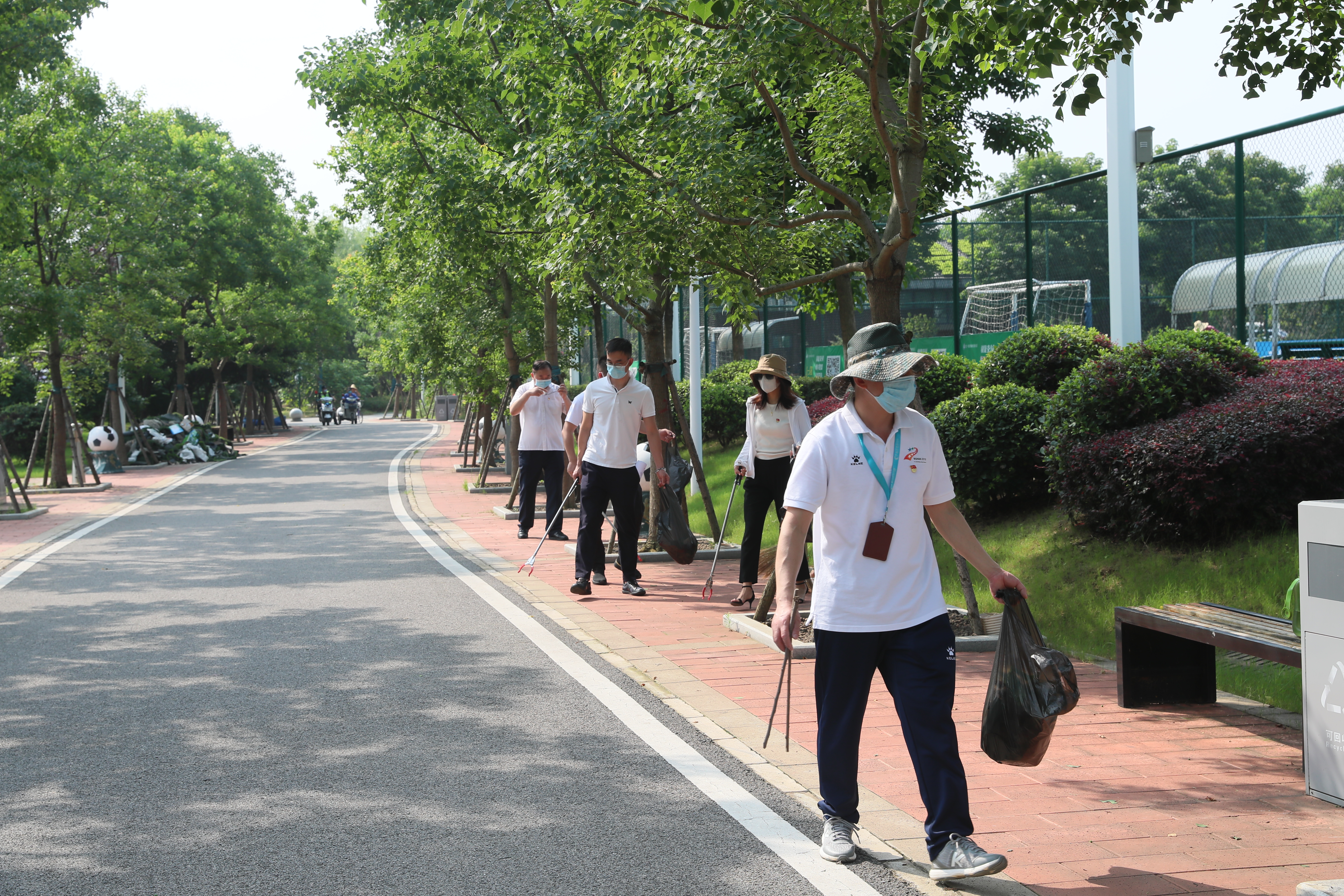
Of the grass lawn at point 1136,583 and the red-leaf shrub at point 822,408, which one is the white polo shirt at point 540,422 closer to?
the red-leaf shrub at point 822,408

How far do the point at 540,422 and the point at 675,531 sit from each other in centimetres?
437

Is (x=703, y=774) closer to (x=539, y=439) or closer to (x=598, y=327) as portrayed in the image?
(x=539, y=439)

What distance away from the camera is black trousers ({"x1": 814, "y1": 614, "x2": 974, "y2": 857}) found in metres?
4.03

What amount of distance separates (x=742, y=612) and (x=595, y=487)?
1.84 m

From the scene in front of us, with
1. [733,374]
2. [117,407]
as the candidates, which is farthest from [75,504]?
[733,374]

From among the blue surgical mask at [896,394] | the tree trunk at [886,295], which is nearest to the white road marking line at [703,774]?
the blue surgical mask at [896,394]

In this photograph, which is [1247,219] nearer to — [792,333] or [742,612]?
[742,612]

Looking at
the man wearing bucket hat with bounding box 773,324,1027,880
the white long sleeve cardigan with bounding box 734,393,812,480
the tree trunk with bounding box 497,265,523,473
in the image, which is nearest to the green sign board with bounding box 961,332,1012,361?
the white long sleeve cardigan with bounding box 734,393,812,480

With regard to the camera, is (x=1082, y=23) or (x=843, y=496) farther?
(x=1082, y=23)

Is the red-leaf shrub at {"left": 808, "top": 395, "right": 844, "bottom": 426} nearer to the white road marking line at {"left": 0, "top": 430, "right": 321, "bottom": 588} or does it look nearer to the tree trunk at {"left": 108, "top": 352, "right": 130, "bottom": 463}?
the white road marking line at {"left": 0, "top": 430, "right": 321, "bottom": 588}

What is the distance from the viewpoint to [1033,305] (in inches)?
539

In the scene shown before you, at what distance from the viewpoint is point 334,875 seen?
415cm

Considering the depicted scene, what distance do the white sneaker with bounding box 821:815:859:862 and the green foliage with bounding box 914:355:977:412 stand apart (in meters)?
9.00

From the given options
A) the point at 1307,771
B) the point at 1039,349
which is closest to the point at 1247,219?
the point at 1039,349
